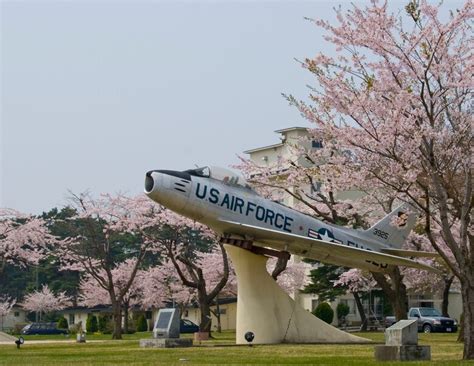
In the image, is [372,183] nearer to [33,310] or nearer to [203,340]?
[203,340]

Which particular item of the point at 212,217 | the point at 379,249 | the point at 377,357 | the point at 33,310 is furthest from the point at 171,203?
the point at 33,310

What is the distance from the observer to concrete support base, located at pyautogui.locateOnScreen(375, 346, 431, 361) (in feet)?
65.8

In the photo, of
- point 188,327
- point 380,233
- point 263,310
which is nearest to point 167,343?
point 263,310

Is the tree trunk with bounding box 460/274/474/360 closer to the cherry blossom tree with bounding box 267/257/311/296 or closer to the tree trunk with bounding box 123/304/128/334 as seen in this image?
the cherry blossom tree with bounding box 267/257/311/296

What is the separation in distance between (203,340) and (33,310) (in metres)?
55.2

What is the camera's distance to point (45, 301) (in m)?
87.1

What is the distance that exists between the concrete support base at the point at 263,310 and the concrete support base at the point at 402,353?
1058cm

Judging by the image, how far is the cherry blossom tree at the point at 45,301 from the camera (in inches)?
3430

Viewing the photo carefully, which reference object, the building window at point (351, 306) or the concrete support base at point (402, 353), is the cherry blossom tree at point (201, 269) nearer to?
the concrete support base at point (402, 353)

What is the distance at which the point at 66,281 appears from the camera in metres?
95.1

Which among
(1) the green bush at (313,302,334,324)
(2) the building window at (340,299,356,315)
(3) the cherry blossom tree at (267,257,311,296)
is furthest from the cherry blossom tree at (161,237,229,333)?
(2) the building window at (340,299,356,315)

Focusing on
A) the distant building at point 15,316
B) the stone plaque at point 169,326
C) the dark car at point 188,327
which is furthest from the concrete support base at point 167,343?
the distant building at point 15,316

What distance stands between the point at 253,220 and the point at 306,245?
188cm

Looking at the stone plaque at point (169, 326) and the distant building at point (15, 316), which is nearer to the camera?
the stone plaque at point (169, 326)
